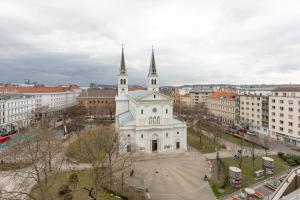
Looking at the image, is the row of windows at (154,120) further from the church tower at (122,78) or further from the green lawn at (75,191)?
the church tower at (122,78)

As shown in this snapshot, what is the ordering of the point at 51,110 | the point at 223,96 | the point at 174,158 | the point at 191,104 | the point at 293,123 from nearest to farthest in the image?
the point at 174,158, the point at 293,123, the point at 223,96, the point at 51,110, the point at 191,104

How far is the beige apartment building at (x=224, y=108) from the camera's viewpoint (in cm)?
7338

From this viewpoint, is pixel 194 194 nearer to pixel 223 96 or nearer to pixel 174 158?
pixel 174 158

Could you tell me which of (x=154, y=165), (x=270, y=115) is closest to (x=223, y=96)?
(x=270, y=115)

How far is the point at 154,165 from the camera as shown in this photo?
117ft

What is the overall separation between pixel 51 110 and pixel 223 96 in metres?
74.0

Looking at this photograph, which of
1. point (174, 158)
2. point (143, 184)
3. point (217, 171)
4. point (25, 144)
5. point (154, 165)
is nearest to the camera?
point (25, 144)

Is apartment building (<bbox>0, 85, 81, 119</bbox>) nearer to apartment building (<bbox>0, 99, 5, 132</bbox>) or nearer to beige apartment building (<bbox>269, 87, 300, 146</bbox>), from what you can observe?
apartment building (<bbox>0, 99, 5, 132</bbox>)

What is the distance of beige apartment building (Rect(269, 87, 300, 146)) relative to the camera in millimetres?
49469

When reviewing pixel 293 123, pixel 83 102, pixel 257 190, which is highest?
pixel 83 102

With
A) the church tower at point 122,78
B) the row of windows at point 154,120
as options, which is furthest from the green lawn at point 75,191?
the church tower at point 122,78

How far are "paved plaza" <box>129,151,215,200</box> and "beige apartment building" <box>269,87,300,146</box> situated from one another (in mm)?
28063

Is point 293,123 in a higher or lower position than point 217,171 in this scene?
higher

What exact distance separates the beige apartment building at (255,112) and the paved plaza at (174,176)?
31282 mm
